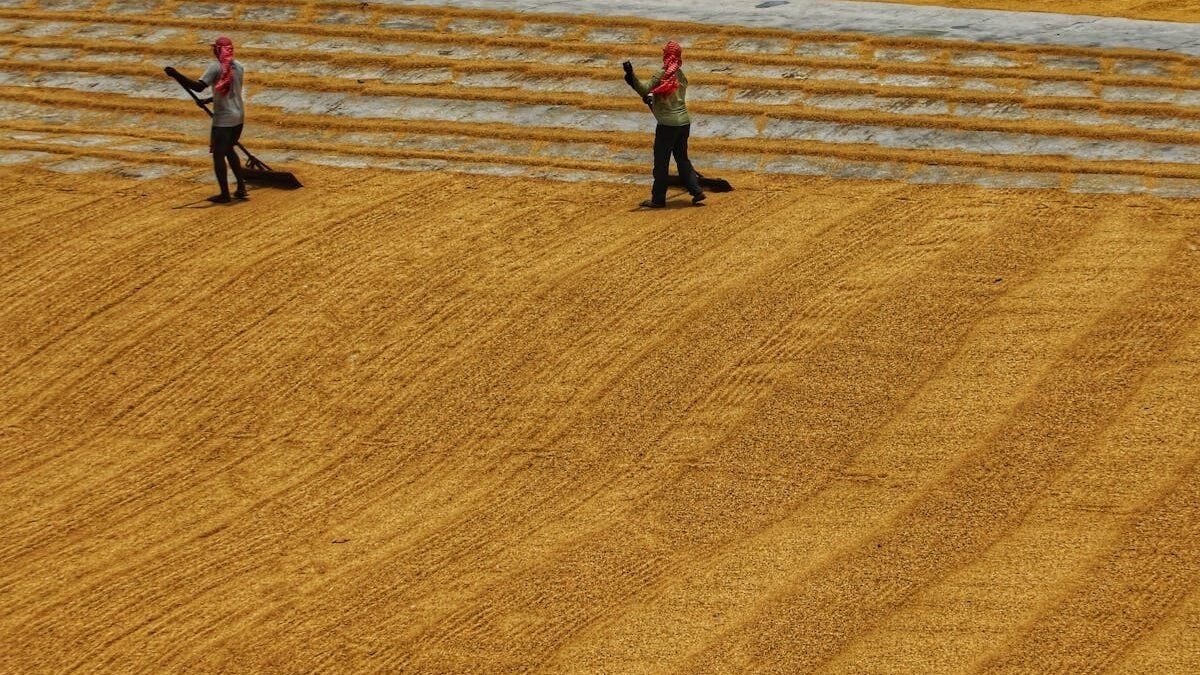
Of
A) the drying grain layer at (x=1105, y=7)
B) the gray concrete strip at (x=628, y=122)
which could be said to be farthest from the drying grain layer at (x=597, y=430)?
the drying grain layer at (x=1105, y=7)

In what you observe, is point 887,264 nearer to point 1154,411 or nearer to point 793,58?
point 1154,411

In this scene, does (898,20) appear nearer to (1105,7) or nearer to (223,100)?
(1105,7)

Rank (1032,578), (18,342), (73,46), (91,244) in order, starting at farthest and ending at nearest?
(73,46) < (91,244) < (18,342) < (1032,578)

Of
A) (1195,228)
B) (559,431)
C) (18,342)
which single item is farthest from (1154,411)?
(18,342)

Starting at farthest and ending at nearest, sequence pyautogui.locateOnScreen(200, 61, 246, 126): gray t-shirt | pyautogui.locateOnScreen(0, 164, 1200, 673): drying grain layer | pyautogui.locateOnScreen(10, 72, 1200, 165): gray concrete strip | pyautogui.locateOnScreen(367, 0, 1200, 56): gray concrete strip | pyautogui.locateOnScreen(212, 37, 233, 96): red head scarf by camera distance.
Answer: pyautogui.locateOnScreen(367, 0, 1200, 56): gray concrete strip < pyautogui.locateOnScreen(10, 72, 1200, 165): gray concrete strip < pyautogui.locateOnScreen(200, 61, 246, 126): gray t-shirt < pyautogui.locateOnScreen(212, 37, 233, 96): red head scarf < pyautogui.locateOnScreen(0, 164, 1200, 673): drying grain layer

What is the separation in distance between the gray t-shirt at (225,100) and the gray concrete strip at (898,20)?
5.05 meters

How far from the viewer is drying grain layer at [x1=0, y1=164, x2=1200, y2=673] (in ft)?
35.9

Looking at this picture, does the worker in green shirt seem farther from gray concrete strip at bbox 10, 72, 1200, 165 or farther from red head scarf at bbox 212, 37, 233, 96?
red head scarf at bbox 212, 37, 233, 96

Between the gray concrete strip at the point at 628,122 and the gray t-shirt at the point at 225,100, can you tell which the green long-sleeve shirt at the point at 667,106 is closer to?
the gray concrete strip at the point at 628,122

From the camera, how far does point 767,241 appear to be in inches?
629

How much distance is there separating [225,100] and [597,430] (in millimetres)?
6182

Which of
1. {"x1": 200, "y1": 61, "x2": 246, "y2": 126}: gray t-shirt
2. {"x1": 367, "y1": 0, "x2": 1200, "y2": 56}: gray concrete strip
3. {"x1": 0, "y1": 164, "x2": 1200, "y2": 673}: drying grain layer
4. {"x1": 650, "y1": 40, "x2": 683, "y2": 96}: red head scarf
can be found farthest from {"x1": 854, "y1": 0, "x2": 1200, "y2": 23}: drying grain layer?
{"x1": 200, "y1": 61, "x2": 246, "y2": 126}: gray t-shirt

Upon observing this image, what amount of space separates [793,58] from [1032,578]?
386 inches

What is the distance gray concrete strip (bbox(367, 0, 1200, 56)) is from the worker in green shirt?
402 centimetres
